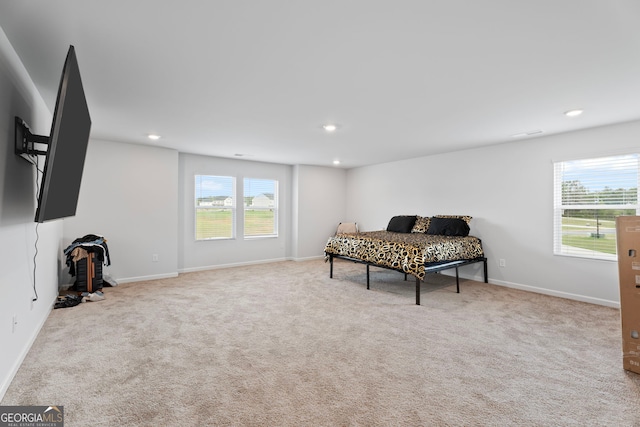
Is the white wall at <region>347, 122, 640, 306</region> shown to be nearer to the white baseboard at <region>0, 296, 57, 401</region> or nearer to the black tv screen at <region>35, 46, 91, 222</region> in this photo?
the black tv screen at <region>35, 46, 91, 222</region>

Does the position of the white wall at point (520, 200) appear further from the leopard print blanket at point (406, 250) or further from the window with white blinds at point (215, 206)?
the window with white blinds at point (215, 206)

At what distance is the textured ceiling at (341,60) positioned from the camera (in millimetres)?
1687

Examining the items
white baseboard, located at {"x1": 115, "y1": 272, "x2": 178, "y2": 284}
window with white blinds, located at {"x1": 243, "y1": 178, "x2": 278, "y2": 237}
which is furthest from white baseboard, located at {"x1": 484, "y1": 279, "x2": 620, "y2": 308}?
white baseboard, located at {"x1": 115, "y1": 272, "x2": 178, "y2": 284}

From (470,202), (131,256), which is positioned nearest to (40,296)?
(131,256)

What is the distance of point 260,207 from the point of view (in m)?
6.97

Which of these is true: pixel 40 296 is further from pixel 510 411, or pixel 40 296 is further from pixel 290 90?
pixel 510 411

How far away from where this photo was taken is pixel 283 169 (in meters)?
7.28

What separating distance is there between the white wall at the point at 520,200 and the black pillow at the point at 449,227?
1.05 ft

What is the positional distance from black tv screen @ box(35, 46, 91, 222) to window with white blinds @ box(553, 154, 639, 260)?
18.3 ft

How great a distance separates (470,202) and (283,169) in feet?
13.5

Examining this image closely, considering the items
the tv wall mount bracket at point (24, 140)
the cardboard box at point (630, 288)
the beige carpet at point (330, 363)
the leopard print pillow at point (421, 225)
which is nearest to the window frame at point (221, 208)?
the beige carpet at point (330, 363)

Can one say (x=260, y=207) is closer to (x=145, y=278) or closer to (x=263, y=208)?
(x=263, y=208)

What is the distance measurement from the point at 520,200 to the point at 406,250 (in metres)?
2.19

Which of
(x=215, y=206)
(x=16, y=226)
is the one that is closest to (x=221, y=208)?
(x=215, y=206)
